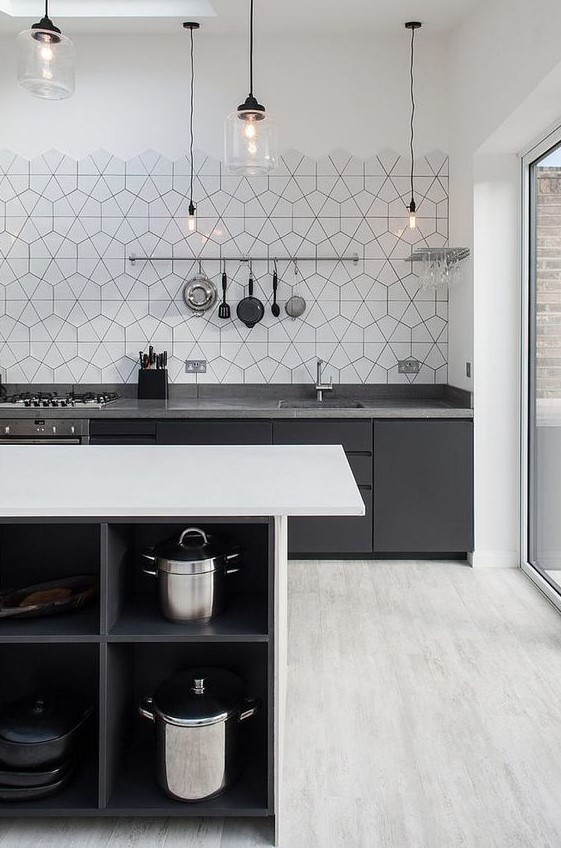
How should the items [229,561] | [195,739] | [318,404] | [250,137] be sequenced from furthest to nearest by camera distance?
[318,404] → [250,137] → [229,561] → [195,739]

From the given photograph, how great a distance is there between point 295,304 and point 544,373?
64.3 inches

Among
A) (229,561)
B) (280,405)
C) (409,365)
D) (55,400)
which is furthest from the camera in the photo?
(409,365)

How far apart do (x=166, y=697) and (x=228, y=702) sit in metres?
0.16

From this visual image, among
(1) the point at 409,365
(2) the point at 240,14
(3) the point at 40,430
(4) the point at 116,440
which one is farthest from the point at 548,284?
(3) the point at 40,430

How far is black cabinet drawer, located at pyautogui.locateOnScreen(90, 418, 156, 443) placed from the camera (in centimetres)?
449

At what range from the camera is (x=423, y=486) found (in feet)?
14.8

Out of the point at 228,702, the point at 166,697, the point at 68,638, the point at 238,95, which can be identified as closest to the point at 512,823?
the point at 228,702

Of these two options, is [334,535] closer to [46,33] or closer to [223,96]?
[223,96]

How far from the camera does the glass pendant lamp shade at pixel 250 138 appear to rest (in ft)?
8.24

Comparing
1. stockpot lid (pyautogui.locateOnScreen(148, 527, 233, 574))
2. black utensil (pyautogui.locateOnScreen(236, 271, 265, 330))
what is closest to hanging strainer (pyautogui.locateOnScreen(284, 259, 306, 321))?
black utensil (pyautogui.locateOnScreen(236, 271, 265, 330))

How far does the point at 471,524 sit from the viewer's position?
4.50 metres

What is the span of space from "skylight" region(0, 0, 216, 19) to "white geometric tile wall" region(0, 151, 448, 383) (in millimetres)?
778

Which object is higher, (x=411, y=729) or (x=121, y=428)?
(x=121, y=428)

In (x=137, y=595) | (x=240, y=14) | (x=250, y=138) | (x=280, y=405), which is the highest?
(x=240, y=14)
